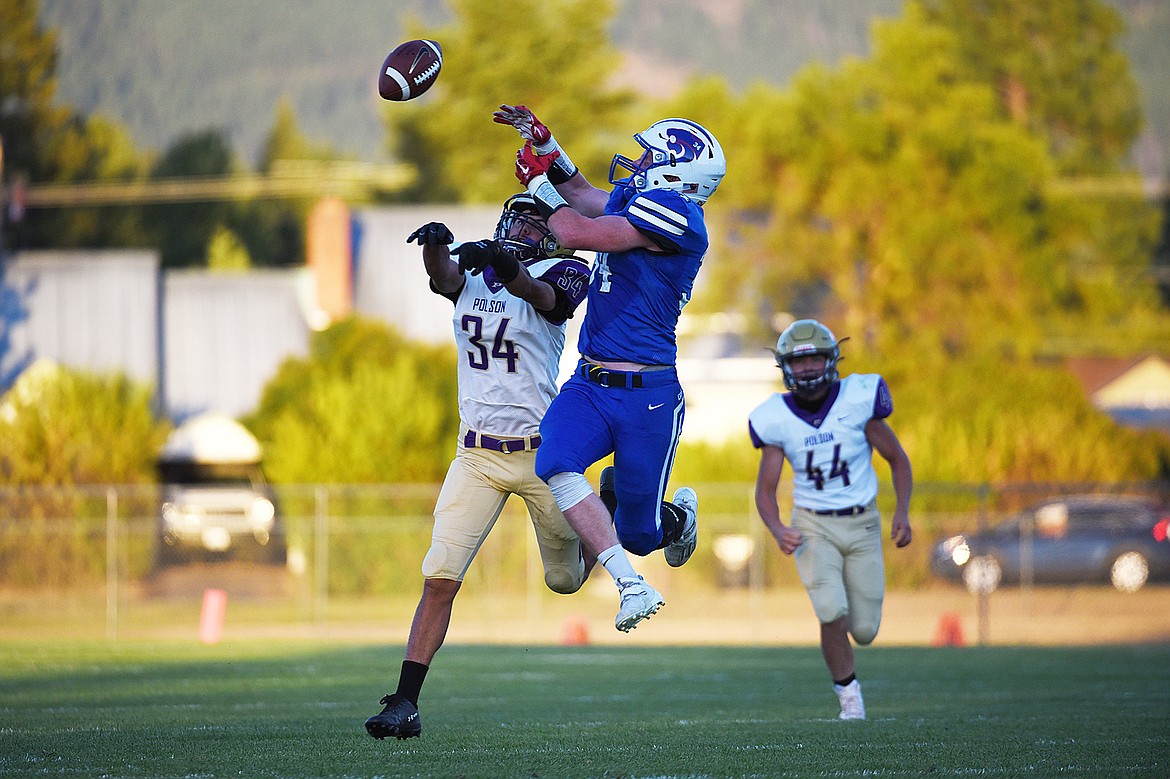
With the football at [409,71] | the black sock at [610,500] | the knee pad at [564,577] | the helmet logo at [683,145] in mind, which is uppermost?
the football at [409,71]

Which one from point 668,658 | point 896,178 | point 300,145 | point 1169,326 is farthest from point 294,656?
point 300,145

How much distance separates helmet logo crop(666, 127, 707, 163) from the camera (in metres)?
7.11

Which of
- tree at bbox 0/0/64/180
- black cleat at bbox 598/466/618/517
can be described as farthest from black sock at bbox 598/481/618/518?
tree at bbox 0/0/64/180

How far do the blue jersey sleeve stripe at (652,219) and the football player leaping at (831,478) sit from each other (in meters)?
1.97

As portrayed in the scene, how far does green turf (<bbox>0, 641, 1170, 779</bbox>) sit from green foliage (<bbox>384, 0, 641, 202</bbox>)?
1880 inches

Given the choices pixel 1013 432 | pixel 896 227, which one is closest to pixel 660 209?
pixel 1013 432

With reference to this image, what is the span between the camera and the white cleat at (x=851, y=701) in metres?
8.34

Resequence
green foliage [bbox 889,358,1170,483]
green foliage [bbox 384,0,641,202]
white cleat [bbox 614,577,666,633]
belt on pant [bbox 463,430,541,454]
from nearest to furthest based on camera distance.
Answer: white cleat [bbox 614,577,666,633] < belt on pant [bbox 463,430,541,454] < green foliage [bbox 889,358,1170,483] < green foliage [bbox 384,0,641,202]

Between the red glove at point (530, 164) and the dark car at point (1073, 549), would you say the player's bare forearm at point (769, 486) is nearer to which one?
the red glove at point (530, 164)

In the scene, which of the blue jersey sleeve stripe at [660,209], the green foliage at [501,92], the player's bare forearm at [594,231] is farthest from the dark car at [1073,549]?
the green foliage at [501,92]

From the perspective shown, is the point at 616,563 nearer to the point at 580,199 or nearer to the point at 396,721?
the point at 396,721

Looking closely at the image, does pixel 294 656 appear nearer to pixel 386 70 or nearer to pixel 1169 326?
pixel 386 70

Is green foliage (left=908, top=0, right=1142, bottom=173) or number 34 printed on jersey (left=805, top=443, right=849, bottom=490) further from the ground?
green foliage (left=908, top=0, right=1142, bottom=173)

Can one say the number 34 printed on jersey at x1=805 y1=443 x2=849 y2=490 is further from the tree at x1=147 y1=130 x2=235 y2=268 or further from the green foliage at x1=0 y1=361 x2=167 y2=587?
the tree at x1=147 y1=130 x2=235 y2=268
